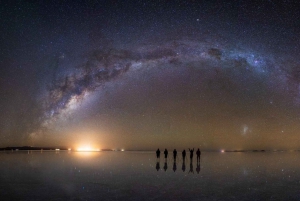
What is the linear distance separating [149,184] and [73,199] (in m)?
5.15

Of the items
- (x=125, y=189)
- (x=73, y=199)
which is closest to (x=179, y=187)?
(x=125, y=189)

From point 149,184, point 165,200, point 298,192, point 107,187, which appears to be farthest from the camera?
point 149,184

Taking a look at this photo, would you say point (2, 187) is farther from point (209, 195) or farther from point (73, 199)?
point (209, 195)

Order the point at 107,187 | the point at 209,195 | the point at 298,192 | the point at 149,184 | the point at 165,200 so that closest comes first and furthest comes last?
the point at 165,200, the point at 209,195, the point at 298,192, the point at 107,187, the point at 149,184

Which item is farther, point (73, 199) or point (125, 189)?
point (125, 189)

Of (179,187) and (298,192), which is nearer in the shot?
(298,192)

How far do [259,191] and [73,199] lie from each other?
9025 millimetres

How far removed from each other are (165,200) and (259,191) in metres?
5.41

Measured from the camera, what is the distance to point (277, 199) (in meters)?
11.5

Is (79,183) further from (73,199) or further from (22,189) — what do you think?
(73,199)

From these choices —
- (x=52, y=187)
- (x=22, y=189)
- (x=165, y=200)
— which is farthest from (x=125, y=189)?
(x=22, y=189)

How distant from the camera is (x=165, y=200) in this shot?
36.2 ft

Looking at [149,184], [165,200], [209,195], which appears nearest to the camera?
[165,200]

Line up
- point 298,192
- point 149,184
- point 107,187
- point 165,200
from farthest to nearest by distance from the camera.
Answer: point 149,184
point 107,187
point 298,192
point 165,200
